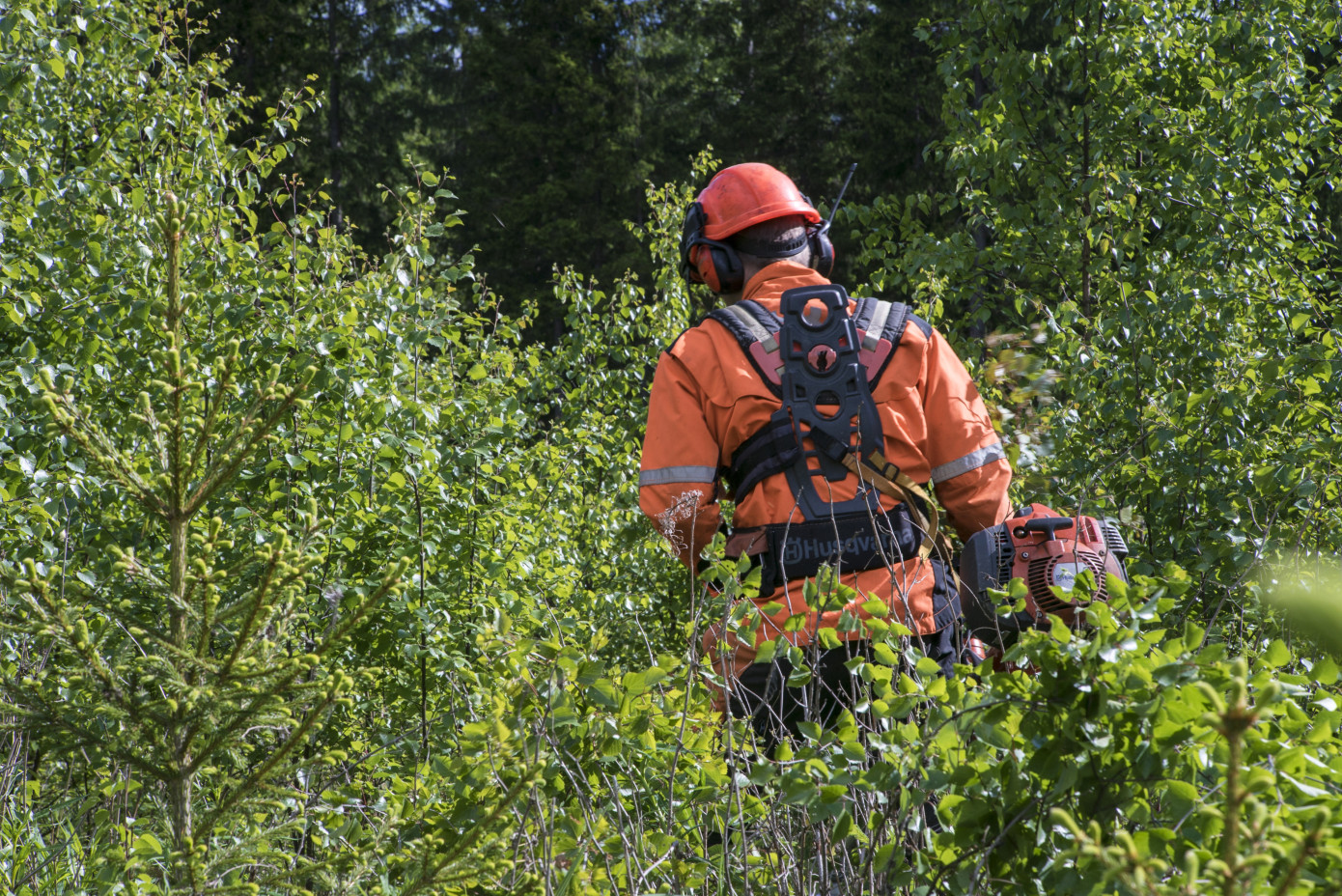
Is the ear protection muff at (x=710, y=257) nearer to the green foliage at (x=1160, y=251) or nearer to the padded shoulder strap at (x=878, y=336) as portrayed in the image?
the padded shoulder strap at (x=878, y=336)

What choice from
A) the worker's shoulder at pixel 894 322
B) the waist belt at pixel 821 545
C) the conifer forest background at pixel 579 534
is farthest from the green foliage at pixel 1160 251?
the waist belt at pixel 821 545

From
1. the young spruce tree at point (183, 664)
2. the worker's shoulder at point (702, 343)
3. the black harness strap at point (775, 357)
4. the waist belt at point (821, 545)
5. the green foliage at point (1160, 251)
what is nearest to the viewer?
the young spruce tree at point (183, 664)

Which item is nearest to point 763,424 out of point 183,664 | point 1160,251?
point 183,664

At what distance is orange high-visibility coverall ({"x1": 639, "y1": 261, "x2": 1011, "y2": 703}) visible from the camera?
2.81 meters

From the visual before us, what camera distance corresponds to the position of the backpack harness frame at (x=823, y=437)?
8.93ft

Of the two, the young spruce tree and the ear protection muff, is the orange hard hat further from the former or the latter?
the young spruce tree

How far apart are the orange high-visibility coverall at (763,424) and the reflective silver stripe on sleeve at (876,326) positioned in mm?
66

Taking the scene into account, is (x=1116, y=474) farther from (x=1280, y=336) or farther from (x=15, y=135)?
(x=15, y=135)

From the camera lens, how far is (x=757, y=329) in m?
2.88

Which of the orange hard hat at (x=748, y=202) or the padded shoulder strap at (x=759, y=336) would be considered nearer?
the padded shoulder strap at (x=759, y=336)

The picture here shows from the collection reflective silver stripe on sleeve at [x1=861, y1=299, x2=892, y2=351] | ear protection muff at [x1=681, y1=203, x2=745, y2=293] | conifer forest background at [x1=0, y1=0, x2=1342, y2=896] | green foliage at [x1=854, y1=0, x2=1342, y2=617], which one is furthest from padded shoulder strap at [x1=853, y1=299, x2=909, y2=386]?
green foliage at [x1=854, y1=0, x2=1342, y2=617]

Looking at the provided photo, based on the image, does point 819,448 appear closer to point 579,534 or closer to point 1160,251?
point 579,534

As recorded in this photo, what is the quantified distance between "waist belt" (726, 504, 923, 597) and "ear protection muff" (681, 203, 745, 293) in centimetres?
81

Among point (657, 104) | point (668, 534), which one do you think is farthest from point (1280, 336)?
point (657, 104)
